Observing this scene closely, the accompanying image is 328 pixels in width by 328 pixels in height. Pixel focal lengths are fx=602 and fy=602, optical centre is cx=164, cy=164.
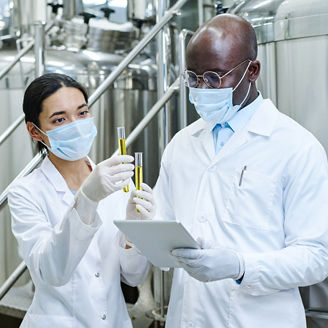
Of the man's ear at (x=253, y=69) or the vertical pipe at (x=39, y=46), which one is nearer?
the man's ear at (x=253, y=69)

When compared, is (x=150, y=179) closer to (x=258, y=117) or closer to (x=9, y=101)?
(x=9, y=101)

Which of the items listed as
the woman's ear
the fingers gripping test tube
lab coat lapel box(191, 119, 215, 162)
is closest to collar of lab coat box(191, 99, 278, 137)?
lab coat lapel box(191, 119, 215, 162)

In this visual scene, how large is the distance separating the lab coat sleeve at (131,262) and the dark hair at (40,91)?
39 cm

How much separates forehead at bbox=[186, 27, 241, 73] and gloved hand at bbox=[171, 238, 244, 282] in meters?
0.41

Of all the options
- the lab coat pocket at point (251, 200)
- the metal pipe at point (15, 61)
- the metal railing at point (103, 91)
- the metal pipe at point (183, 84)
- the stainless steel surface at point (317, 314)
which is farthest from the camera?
the metal pipe at point (15, 61)

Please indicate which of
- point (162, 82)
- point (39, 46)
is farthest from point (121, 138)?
point (39, 46)

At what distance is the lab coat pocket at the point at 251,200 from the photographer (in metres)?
1.30

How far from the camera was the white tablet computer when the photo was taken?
1162mm

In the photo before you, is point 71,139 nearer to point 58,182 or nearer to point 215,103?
point 58,182

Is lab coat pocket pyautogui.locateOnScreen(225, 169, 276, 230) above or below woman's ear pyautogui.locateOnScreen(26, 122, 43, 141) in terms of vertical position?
below

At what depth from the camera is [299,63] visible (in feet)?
5.87

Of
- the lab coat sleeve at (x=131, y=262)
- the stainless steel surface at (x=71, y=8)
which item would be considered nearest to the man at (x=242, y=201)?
the lab coat sleeve at (x=131, y=262)

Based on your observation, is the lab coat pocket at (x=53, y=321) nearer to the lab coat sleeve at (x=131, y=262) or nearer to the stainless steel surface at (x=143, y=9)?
the lab coat sleeve at (x=131, y=262)

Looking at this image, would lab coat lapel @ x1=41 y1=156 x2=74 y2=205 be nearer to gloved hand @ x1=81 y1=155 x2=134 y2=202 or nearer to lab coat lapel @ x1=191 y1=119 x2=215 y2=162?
gloved hand @ x1=81 y1=155 x2=134 y2=202
